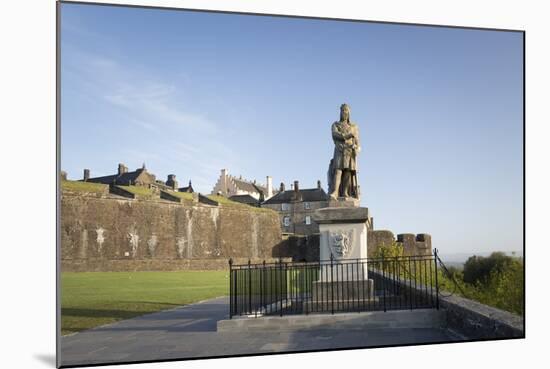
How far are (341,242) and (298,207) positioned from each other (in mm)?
55223

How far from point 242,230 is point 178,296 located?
2879 cm

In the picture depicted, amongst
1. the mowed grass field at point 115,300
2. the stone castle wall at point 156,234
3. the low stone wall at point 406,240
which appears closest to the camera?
the mowed grass field at point 115,300

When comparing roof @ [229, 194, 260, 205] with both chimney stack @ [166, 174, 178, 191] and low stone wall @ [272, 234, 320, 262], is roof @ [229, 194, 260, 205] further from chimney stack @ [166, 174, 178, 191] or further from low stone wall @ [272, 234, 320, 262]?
low stone wall @ [272, 234, 320, 262]

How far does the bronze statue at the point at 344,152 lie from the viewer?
A: 9680 mm

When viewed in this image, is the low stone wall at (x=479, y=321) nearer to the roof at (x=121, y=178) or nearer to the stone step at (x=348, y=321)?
the stone step at (x=348, y=321)

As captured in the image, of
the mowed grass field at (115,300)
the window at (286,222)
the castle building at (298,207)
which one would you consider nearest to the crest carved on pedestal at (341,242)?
the mowed grass field at (115,300)

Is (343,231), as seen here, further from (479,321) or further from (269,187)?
(269,187)

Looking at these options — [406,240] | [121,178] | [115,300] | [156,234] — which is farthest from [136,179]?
[115,300]

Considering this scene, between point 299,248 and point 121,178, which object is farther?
point 121,178

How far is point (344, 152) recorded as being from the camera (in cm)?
970

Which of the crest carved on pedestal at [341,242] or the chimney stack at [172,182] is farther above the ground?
the chimney stack at [172,182]

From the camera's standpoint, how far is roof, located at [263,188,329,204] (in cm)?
6475

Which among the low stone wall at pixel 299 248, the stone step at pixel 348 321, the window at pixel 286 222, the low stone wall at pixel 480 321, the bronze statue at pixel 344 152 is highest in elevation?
the bronze statue at pixel 344 152

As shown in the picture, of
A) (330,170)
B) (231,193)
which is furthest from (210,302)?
(231,193)
